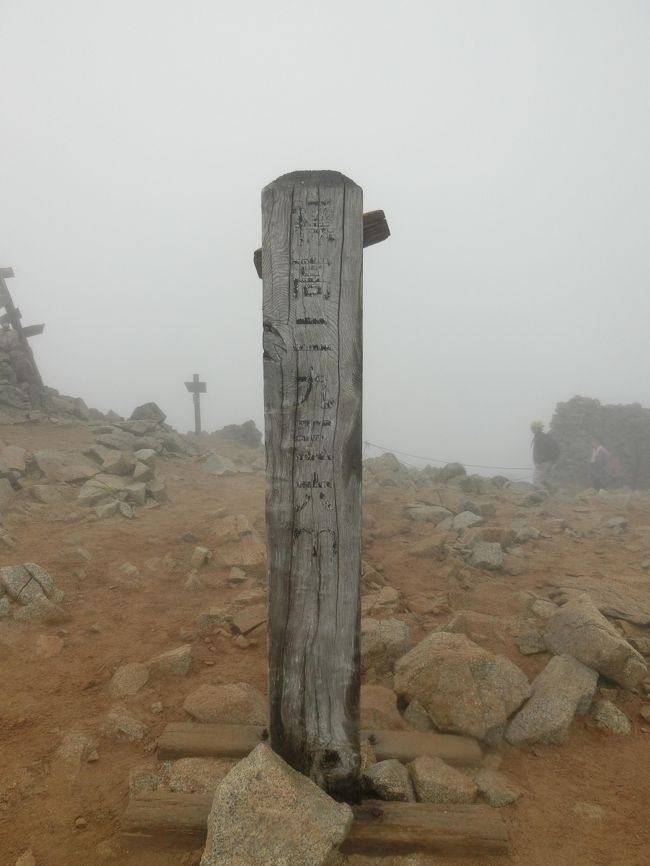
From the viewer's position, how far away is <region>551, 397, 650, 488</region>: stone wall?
18625 millimetres

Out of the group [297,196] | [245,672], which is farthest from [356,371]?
[245,672]

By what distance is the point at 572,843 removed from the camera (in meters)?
2.47

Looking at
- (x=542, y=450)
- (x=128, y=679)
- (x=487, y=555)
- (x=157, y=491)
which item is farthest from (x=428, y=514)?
(x=542, y=450)

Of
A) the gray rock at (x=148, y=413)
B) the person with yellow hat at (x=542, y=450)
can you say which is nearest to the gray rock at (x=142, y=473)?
the gray rock at (x=148, y=413)

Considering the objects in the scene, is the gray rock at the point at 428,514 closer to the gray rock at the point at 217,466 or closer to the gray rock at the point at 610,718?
the gray rock at the point at 217,466

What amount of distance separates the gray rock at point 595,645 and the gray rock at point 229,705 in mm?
2356

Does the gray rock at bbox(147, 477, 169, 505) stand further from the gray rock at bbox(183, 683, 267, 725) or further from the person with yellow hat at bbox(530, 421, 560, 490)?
the person with yellow hat at bbox(530, 421, 560, 490)

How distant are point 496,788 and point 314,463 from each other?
81.4 inches

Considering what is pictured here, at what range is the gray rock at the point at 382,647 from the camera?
403 cm

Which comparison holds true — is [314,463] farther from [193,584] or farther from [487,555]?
[487,555]

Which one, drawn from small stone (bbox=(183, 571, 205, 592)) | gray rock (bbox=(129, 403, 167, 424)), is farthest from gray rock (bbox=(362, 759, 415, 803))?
gray rock (bbox=(129, 403, 167, 424))

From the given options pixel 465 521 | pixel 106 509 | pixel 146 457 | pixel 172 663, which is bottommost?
pixel 172 663

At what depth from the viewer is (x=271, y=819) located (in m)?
2.11

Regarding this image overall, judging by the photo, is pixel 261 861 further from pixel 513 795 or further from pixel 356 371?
pixel 356 371
